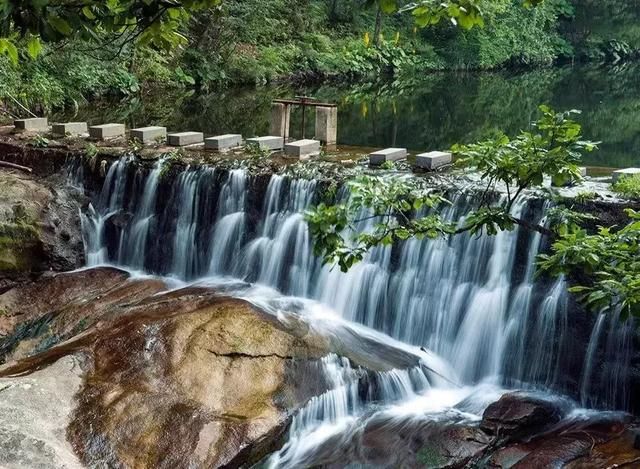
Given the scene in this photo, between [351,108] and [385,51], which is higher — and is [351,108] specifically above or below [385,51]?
below

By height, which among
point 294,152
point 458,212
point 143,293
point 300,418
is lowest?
point 300,418

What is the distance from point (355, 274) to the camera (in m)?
10.4

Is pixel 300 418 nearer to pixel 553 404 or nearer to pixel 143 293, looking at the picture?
pixel 553 404

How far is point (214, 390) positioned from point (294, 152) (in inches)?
237

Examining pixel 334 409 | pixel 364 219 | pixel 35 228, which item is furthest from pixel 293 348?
pixel 35 228

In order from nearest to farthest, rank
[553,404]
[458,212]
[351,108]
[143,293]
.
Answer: [553,404] → [458,212] → [143,293] → [351,108]

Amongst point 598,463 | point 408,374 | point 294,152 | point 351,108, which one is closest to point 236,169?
point 294,152

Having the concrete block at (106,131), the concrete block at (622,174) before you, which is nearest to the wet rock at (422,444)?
the concrete block at (622,174)

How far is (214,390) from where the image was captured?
25.2 feet

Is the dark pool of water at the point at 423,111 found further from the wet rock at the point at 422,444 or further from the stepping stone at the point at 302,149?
the wet rock at the point at 422,444

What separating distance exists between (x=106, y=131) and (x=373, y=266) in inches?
272

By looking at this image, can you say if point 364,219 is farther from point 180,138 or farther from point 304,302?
point 180,138

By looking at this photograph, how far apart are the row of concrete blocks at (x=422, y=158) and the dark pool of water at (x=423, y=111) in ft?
15.1

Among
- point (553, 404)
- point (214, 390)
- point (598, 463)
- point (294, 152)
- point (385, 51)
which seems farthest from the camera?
point (385, 51)
